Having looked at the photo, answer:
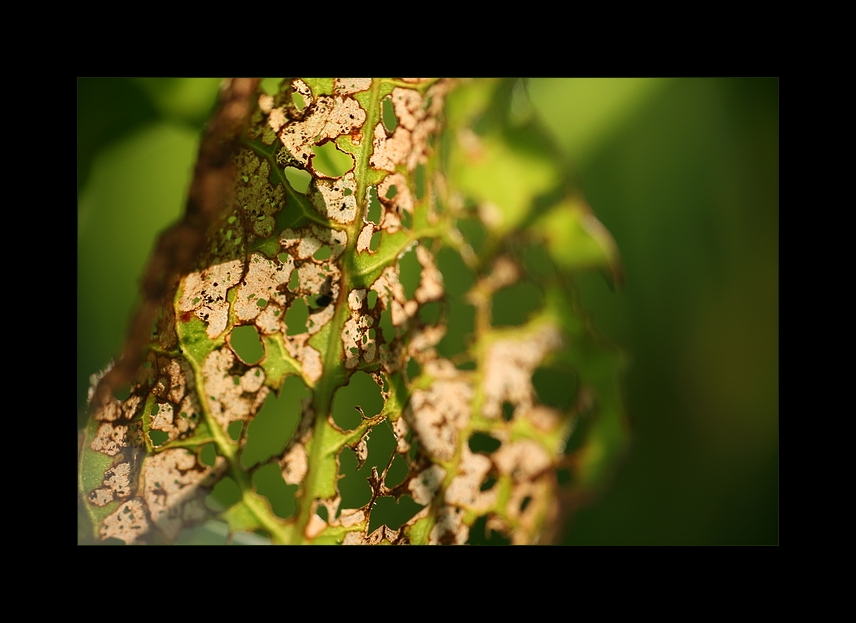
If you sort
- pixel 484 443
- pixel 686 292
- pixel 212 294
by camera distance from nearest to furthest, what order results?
1. pixel 212 294
2. pixel 484 443
3. pixel 686 292

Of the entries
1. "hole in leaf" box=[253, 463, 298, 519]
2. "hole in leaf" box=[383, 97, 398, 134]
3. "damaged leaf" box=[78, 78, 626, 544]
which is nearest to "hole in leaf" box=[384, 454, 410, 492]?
"damaged leaf" box=[78, 78, 626, 544]

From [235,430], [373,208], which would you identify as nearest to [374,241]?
[373,208]

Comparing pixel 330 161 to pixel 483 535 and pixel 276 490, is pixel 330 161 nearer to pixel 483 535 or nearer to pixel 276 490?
pixel 276 490

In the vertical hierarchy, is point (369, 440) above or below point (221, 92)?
below

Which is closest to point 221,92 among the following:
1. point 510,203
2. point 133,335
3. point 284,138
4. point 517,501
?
point 284,138

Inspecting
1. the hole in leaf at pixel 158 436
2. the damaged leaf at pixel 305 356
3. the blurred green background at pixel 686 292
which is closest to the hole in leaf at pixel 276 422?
the damaged leaf at pixel 305 356

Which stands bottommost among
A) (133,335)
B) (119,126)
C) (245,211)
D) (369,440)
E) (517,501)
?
(517,501)

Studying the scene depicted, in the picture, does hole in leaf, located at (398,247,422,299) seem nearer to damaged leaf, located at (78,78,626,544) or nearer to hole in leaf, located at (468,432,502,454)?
damaged leaf, located at (78,78,626,544)

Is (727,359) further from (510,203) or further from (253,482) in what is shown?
(253,482)
